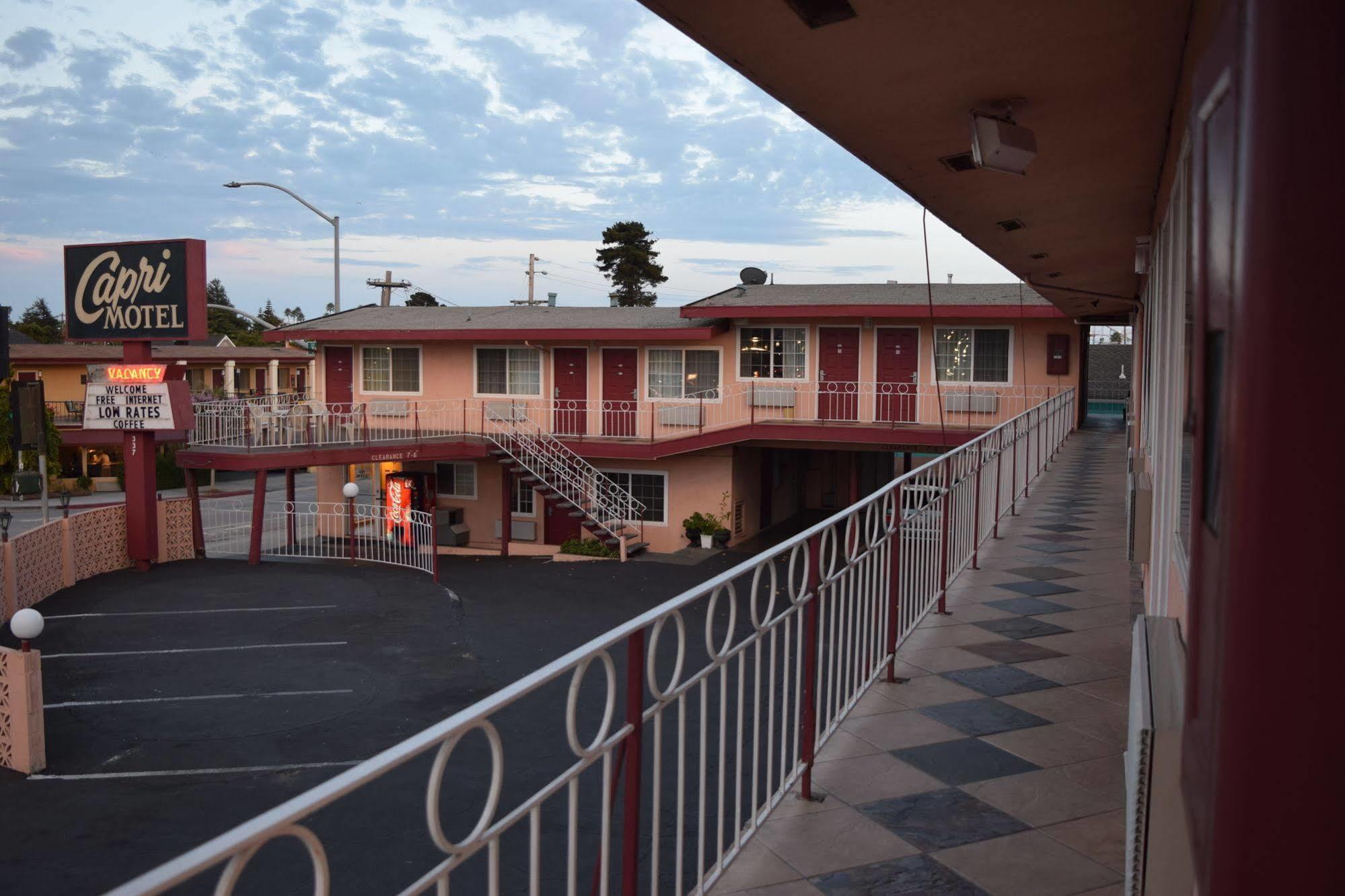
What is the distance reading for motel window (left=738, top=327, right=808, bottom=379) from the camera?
24922mm

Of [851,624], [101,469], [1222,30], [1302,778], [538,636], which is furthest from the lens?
Answer: [101,469]

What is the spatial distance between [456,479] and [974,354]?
1435 cm

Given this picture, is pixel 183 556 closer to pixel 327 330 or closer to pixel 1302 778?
pixel 327 330

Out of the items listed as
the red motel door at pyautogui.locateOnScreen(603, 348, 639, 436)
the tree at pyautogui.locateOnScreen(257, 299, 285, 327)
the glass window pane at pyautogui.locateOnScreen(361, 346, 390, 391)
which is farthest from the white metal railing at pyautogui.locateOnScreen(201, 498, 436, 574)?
the tree at pyautogui.locateOnScreen(257, 299, 285, 327)

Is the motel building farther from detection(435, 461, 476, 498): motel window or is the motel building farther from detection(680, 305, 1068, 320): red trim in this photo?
detection(680, 305, 1068, 320): red trim

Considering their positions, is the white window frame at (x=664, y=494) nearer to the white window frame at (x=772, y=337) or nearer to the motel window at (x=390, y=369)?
the white window frame at (x=772, y=337)

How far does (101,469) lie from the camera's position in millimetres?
41000

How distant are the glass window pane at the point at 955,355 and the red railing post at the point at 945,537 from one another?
17.5m

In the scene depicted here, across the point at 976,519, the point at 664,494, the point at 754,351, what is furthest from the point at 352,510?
the point at 976,519

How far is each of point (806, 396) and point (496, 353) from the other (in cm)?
882

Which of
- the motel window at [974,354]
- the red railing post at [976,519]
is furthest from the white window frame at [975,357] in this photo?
the red railing post at [976,519]

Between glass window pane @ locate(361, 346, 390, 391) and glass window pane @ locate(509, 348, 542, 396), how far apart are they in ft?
13.0

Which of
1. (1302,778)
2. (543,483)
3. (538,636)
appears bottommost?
(538,636)

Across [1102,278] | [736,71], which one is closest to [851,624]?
[736,71]
